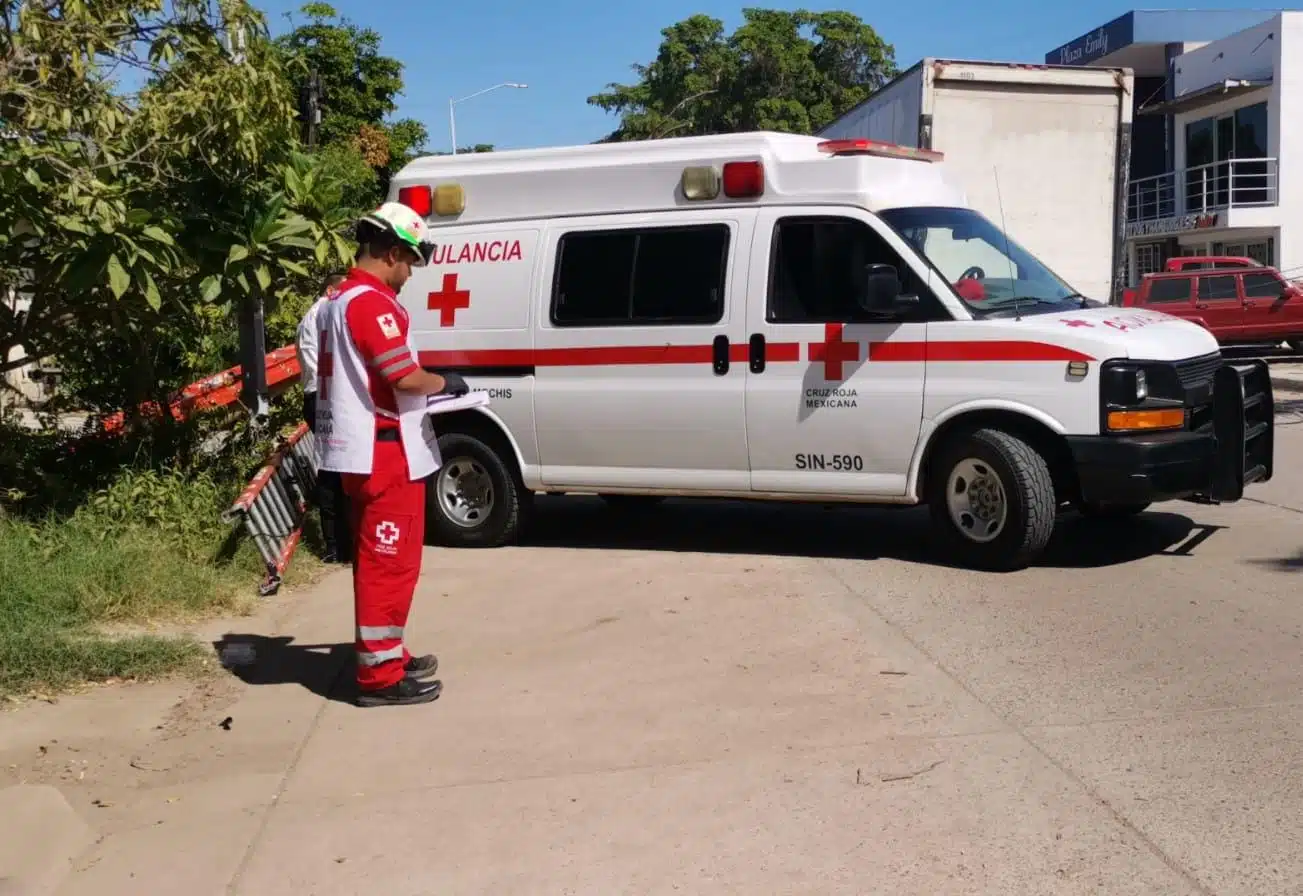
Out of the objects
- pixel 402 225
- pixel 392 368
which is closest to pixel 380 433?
pixel 392 368

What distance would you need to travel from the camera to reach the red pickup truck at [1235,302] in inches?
898

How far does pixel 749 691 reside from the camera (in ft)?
19.0

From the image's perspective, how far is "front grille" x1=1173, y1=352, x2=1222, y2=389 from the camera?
745cm

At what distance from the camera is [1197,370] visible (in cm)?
762

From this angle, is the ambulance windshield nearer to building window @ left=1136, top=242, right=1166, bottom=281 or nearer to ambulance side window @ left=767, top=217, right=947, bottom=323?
ambulance side window @ left=767, top=217, right=947, bottom=323

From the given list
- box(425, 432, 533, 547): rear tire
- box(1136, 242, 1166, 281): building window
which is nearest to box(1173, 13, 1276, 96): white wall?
box(1136, 242, 1166, 281): building window

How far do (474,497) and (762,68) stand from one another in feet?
139

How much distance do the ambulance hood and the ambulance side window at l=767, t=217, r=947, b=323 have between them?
75cm

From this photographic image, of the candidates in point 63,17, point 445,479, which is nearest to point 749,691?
point 445,479

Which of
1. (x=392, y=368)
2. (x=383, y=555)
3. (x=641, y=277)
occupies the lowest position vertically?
(x=383, y=555)

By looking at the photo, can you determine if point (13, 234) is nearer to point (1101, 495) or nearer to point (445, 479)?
point (445, 479)

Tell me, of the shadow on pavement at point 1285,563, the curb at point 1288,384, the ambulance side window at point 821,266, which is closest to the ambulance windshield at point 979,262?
the ambulance side window at point 821,266

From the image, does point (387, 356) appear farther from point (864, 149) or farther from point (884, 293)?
point (864, 149)

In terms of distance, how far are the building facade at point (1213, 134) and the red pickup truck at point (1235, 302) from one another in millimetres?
9104
